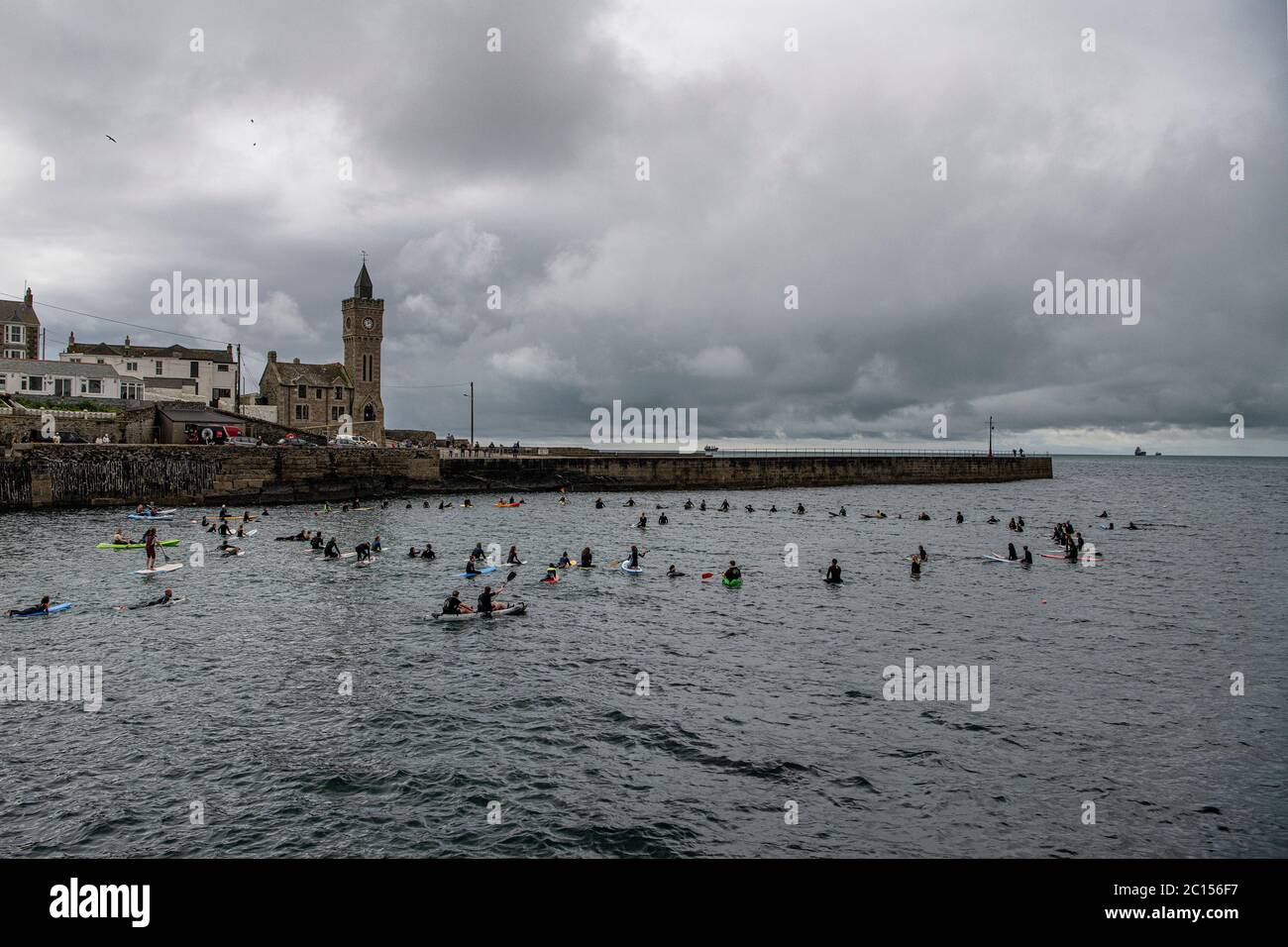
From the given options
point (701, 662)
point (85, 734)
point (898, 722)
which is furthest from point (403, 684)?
point (898, 722)

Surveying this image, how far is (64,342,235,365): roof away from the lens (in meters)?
107

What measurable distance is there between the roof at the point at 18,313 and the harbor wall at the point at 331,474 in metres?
44.6

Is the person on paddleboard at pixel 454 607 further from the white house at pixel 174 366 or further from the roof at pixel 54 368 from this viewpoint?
the white house at pixel 174 366

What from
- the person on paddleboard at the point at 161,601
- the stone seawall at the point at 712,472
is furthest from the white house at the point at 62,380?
the person on paddleboard at the point at 161,601

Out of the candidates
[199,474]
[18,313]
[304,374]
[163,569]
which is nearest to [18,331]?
[18,313]

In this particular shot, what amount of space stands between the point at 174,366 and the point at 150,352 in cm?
438

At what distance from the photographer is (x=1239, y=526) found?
74625 mm

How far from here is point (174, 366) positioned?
11044 centimetres

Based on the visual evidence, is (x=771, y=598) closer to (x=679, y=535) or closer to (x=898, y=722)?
(x=898, y=722)

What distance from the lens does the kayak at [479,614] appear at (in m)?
29.7

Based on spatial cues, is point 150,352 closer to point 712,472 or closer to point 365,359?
point 365,359
